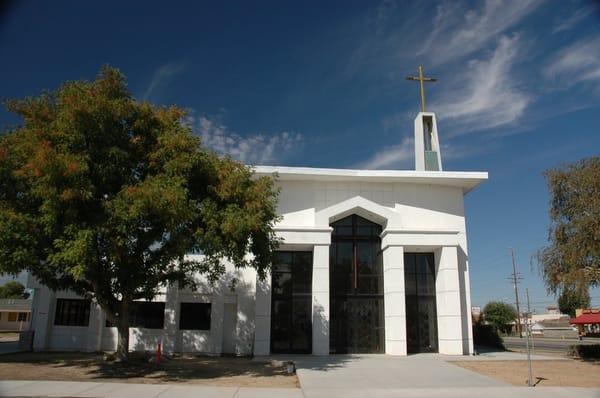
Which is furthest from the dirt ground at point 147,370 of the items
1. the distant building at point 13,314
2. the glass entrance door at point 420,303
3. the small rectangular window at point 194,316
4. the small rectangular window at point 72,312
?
the distant building at point 13,314

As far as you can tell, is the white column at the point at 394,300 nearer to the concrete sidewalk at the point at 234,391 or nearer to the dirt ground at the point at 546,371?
the dirt ground at the point at 546,371

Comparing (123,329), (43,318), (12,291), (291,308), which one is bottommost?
(123,329)

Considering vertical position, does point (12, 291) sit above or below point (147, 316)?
above

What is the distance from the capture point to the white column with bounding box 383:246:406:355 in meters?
23.7

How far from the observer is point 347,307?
82.6ft

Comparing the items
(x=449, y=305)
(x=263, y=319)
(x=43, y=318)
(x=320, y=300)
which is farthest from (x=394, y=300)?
(x=43, y=318)

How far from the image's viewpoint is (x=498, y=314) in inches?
2378

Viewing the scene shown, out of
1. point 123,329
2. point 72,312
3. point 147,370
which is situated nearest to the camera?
point 147,370

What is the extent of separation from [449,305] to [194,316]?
13125mm

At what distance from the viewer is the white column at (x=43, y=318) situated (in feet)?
81.9

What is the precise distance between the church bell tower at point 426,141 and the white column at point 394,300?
630 centimetres

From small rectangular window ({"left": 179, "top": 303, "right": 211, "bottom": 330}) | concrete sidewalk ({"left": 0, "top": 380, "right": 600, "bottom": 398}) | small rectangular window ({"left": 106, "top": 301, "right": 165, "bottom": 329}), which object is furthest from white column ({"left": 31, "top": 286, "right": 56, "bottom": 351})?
→ concrete sidewalk ({"left": 0, "top": 380, "right": 600, "bottom": 398})

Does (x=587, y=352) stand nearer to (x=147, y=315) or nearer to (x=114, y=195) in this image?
(x=147, y=315)

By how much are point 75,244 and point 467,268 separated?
1962cm
